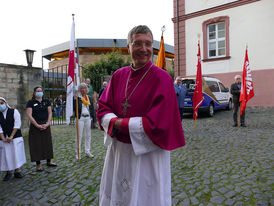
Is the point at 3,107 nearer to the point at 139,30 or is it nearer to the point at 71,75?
the point at 71,75

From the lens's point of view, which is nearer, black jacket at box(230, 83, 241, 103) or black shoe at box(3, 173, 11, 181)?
black shoe at box(3, 173, 11, 181)

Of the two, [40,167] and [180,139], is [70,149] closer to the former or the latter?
[40,167]

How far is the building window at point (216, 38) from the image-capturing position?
14.6m

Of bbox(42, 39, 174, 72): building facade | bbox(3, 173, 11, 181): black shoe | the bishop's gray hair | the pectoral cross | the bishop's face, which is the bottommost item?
bbox(3, 173, 11, 181): black shoe

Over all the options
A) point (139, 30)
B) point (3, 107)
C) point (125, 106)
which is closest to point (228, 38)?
point (3, 107)

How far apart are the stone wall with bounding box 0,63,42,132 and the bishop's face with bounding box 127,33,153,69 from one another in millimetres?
7709

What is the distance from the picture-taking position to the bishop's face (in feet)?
6.30

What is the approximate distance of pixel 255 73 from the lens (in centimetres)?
1366

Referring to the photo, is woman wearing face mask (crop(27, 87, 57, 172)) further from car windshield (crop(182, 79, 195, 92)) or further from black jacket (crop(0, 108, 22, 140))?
car windshield (crop(182, 79, 195, 92))

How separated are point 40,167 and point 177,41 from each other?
1358 centimetres

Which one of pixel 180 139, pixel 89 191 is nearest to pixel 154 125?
pixel 180 139

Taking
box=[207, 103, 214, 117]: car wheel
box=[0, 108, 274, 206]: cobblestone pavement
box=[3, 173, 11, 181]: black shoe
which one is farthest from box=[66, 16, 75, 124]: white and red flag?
box=[207, 103, 214, 117]: car wheel

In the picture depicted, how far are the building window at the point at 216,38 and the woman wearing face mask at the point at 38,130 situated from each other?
12322mm

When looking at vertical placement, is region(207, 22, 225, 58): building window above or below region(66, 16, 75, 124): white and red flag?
above
